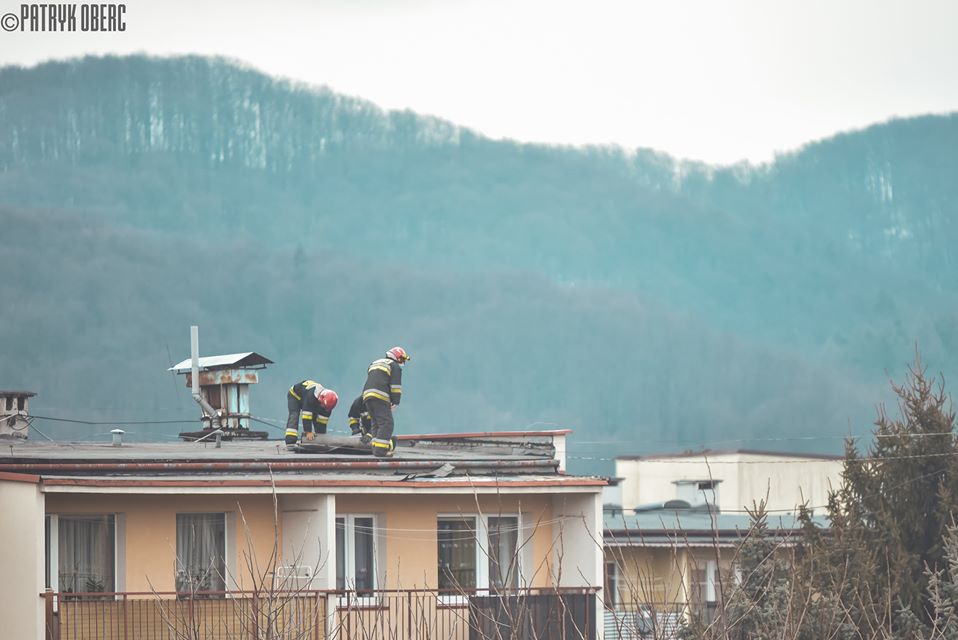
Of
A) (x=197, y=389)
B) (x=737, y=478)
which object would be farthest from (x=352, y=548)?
(x=737, y=478)

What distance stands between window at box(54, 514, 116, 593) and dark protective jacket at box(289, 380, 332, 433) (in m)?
4.82

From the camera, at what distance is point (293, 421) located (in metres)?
28.7

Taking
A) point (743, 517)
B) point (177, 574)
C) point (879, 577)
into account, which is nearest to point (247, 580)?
point (177, 574)

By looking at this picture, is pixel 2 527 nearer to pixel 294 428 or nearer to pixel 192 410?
pixel 294 428

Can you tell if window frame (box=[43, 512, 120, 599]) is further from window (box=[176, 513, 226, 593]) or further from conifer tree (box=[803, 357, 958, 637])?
conifer tree (box=[803, 357, 958, 637])

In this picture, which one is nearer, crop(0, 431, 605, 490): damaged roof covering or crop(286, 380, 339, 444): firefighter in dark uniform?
crop(0, 431, 605, 490): damaged roof covering

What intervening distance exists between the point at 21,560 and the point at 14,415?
10092mm

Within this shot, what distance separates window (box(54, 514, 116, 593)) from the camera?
24.2 meters

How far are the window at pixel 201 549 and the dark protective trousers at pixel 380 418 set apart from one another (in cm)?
354

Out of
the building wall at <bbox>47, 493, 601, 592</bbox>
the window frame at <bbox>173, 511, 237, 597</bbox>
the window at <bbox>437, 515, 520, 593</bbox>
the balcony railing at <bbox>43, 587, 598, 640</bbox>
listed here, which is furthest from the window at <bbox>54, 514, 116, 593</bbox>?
the window at <bbox>437, 515, 520, 593</bbox>

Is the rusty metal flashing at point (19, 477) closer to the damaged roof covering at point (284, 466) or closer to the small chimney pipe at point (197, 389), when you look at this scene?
the damaged roof covering at point (284, 466)

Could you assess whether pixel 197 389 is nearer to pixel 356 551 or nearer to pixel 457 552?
pixel 356 551

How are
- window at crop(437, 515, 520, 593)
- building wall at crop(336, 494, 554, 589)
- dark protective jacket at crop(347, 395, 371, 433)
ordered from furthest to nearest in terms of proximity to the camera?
dark protective jacket at crop(347, 395, 371, 433)
window at crop(437, 515, 520, 593)
building wall at crop(336, 494, 554, 589)

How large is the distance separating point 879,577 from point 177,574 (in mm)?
13139
